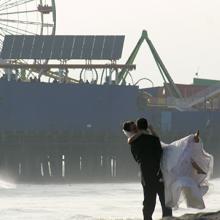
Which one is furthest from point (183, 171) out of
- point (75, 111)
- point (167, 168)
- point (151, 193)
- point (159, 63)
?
point (159, 63)

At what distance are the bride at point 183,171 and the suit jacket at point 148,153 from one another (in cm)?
10

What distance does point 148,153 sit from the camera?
9062 mm

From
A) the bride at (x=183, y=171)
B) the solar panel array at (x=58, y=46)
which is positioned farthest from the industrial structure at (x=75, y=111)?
the bride at (x=183, y=171)

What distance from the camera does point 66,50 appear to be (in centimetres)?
5241

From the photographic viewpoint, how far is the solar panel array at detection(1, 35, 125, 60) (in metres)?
51.9

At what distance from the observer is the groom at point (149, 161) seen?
9062 millimetres

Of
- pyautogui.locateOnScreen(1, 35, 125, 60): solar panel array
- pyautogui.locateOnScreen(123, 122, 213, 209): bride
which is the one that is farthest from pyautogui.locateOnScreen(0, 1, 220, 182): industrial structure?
pyautogui.locateOnScreen(123, 122, 213, 209): bride

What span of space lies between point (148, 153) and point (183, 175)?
1.64 feet

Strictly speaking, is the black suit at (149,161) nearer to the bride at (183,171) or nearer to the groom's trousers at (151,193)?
the groom's trousers at (151,193)

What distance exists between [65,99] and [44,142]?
3.75 m

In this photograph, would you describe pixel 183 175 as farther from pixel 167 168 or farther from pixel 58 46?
pixel 58 46

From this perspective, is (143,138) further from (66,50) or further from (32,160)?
(66,50)

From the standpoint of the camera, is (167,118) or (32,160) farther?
(167,118)

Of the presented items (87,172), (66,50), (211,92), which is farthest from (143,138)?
(211,92)
